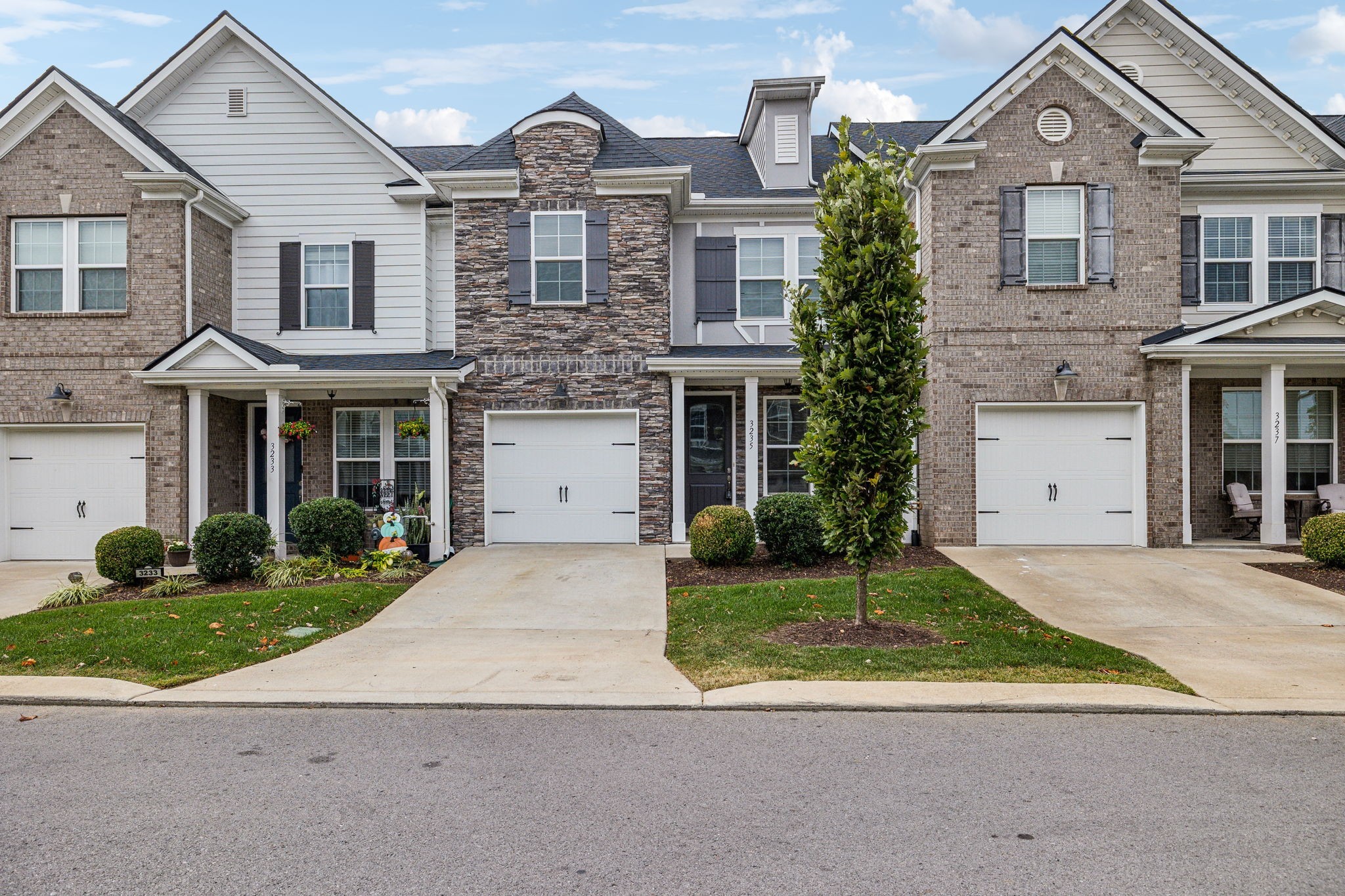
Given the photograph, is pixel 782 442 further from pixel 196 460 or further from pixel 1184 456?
pixel 196 460

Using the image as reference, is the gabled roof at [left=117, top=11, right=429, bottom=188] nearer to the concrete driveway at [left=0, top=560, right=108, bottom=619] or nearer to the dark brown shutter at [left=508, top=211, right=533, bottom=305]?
the dark brown shutter at [left=508, top=211, right=533, bottom=305]

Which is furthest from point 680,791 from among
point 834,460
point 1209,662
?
point 1209,662

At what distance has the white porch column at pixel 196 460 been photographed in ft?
43.1

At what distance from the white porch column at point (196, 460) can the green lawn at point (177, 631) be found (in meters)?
3.32

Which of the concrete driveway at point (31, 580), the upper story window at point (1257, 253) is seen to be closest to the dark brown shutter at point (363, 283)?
the concrete driveway at point (31, 580)

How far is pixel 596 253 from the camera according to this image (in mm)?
13742

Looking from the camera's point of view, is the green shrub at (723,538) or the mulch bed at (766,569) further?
the green shrub at (723,538)

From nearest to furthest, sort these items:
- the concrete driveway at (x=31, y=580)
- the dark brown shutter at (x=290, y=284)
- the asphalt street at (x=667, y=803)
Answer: the asphalt street at (x=667, y=803), the concrete driveway at (x=31, y=580), the dark brown shutter at (x=290, y=284)

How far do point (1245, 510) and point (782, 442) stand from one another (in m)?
7.64

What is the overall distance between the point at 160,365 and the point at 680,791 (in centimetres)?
1171

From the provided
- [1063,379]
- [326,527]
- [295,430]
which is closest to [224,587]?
[326,527]

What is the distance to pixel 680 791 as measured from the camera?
464 centimetres

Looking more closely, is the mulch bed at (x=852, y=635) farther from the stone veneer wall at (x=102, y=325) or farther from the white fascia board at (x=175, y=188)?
the white fascia board at (x=175, y=188)

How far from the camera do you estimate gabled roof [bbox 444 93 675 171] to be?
13.6 m
